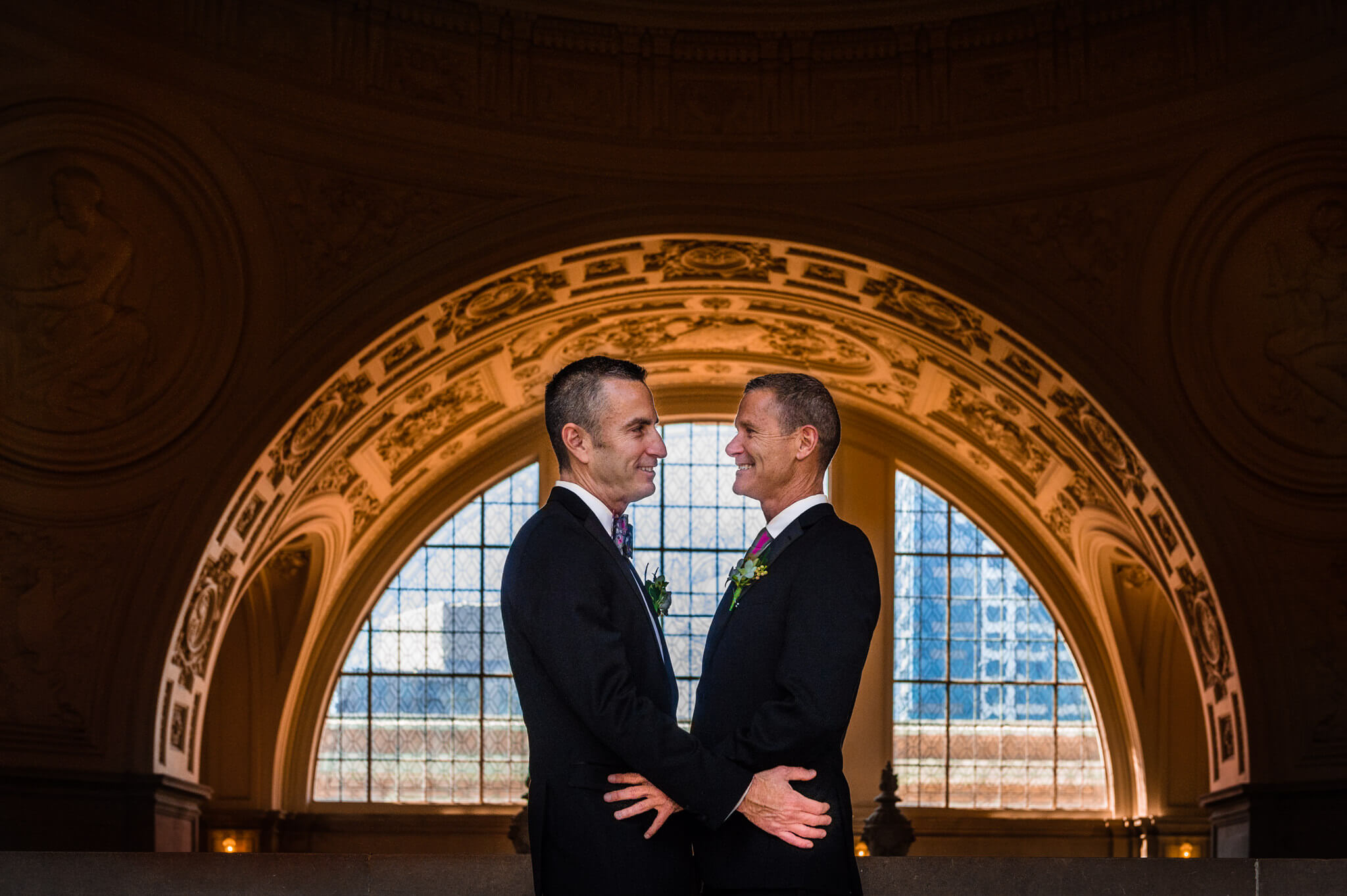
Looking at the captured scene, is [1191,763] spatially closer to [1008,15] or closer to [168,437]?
[1008,15]

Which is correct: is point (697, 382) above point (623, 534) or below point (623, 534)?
above

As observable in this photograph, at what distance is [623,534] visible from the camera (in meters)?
4.98

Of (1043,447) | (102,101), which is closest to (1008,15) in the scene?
(1043,447)

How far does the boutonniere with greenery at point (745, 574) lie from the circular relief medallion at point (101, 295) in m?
13.3

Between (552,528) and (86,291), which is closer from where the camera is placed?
(552,528)

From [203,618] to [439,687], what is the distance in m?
7.47

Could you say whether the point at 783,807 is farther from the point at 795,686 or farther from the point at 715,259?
the point at 715,259

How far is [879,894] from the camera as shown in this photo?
5.55 m

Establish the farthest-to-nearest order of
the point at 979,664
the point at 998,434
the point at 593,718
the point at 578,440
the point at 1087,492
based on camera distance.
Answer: the point at 979,664
the point at 998,434
the point at 1087,492
the point at 578,440
the point at 593,718

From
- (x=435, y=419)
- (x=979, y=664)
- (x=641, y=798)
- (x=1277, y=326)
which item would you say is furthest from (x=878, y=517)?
(x=641, y=798)

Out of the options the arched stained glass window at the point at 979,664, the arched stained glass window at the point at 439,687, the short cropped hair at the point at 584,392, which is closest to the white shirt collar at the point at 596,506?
the short cropped hair at the point at 584,392

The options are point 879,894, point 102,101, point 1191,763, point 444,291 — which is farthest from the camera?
point 1191,763

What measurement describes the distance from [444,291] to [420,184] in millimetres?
1214

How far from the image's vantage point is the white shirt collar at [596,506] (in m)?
4.86
